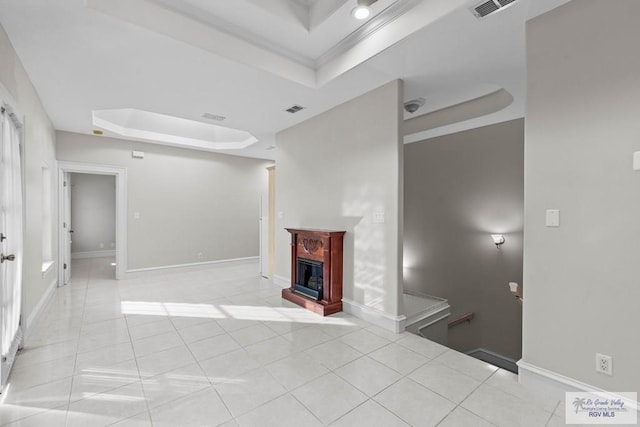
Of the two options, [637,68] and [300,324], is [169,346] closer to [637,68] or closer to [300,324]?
[300,324]

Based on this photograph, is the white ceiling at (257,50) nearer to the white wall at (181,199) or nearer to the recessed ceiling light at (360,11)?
the recessed ceiling light at (360,11)

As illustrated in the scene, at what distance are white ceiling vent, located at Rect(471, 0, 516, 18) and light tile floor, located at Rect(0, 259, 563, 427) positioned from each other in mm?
2682

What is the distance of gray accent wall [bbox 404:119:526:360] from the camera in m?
4.74

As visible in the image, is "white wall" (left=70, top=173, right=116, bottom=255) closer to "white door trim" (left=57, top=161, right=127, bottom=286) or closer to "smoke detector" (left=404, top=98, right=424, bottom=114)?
"white door trim" (left=57, top=161, right=127, bottom=286)

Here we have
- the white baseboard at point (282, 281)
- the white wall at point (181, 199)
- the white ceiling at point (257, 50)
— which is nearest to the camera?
the white ceiling at point (257, 50)

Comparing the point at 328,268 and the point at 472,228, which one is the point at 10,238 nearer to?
the point at 328,268

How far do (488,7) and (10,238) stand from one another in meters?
4.04

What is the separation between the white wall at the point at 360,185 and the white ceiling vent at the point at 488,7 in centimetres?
106

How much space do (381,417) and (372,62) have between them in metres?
2.86

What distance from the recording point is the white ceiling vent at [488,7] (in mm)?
1971

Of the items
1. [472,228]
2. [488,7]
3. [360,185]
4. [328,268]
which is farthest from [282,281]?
[488,7]

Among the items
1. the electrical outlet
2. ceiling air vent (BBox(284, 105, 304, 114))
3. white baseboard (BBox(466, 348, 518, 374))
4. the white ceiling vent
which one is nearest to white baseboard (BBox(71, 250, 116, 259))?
ceiling air vent (BBox(284, 105, 304, 114))

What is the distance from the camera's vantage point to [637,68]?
1698mm

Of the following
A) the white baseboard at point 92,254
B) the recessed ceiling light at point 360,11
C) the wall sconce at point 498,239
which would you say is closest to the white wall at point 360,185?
the recessed ceiling light at point 360,11
